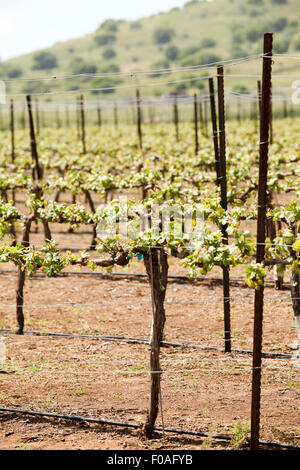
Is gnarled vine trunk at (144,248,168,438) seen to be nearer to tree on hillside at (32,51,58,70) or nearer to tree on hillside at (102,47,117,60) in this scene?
tree on hillside at (32,51,58,70)

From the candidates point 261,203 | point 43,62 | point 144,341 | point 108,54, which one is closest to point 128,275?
point 144,341

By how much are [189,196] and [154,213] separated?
3981 millimetres

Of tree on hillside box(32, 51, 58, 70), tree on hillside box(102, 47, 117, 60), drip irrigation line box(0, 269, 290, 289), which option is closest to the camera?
drip irrigation line box(0, 269, 290, 289)

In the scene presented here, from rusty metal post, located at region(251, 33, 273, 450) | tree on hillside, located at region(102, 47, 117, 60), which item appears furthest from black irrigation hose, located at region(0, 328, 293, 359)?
tree on hillside, located at region(102, 47, 117, 60)

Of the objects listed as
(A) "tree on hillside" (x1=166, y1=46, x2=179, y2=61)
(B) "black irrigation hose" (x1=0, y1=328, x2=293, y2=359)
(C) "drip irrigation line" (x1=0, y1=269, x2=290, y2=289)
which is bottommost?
(B) "black irrigation hose" (x1=0, y1=328, x2=293, y2=359)

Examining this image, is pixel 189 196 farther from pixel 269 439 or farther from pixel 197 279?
pixel 269 439

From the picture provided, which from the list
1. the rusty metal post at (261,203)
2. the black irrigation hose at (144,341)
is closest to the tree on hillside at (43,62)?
the black irrigation hose at (144,341)

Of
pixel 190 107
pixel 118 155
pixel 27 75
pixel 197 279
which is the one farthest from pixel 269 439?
pixel 27 75

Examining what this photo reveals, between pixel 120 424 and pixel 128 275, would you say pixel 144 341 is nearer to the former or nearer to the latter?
pixel 120 424

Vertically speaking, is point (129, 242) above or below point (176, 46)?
below

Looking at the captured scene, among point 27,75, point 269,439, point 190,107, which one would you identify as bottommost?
point 269,439

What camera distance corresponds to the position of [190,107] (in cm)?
10538

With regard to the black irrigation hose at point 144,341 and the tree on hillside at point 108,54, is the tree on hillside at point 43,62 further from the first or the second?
the black irrigation hose at point 144,341

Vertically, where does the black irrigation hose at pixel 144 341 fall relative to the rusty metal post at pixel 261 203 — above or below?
below
